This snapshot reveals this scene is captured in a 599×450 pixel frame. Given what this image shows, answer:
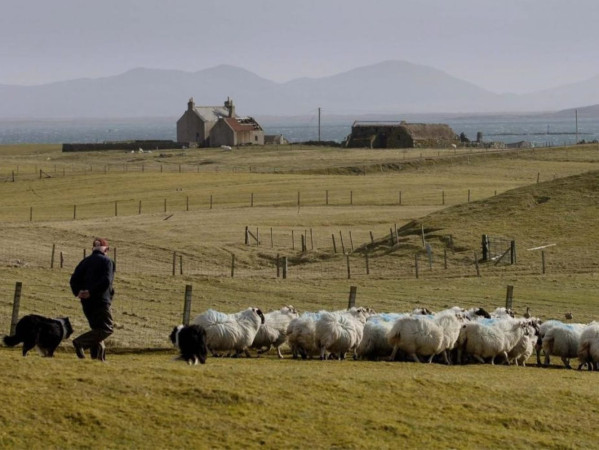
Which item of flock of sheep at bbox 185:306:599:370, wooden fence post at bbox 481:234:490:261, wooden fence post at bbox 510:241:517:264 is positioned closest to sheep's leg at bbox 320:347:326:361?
flock of sheep at bbox 185:306:599:370

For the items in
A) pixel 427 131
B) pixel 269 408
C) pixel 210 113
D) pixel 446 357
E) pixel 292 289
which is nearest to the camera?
pixel 269 408

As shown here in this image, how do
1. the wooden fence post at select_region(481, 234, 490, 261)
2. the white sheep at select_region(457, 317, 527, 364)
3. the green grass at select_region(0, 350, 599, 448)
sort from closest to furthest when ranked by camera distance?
the green grass at select_region(0, 350, 599, 448)
the white sheep at select_region(457, 317, 527, 364)
the wooden fence post at select_region(481, 234, 490, 261)

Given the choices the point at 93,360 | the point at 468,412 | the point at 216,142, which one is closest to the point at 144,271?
the point at 93,360

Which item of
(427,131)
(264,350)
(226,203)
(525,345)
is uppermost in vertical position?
(427,131)

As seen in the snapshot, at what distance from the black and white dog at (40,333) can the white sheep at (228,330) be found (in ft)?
11.1

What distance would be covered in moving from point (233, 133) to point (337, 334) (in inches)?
5099

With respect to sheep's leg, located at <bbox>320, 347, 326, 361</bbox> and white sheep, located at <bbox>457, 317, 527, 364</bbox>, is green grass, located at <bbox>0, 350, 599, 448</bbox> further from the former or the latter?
white sheep, located at <bbox>457, 317, 527, 364</bbox>

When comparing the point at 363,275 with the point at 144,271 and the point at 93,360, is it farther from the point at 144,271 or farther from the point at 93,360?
the point at 93,360


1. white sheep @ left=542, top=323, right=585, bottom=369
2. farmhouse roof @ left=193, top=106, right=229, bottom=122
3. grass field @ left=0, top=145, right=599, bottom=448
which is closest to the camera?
grass field @ left=0, top=145, right=599, bottom=448

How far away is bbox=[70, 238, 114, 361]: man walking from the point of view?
19.0 meters

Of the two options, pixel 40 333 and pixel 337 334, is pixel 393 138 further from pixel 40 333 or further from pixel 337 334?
pixel 40 333

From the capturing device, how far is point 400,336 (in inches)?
896

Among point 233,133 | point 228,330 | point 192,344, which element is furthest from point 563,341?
point 233,133

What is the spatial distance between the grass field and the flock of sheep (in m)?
0.75
